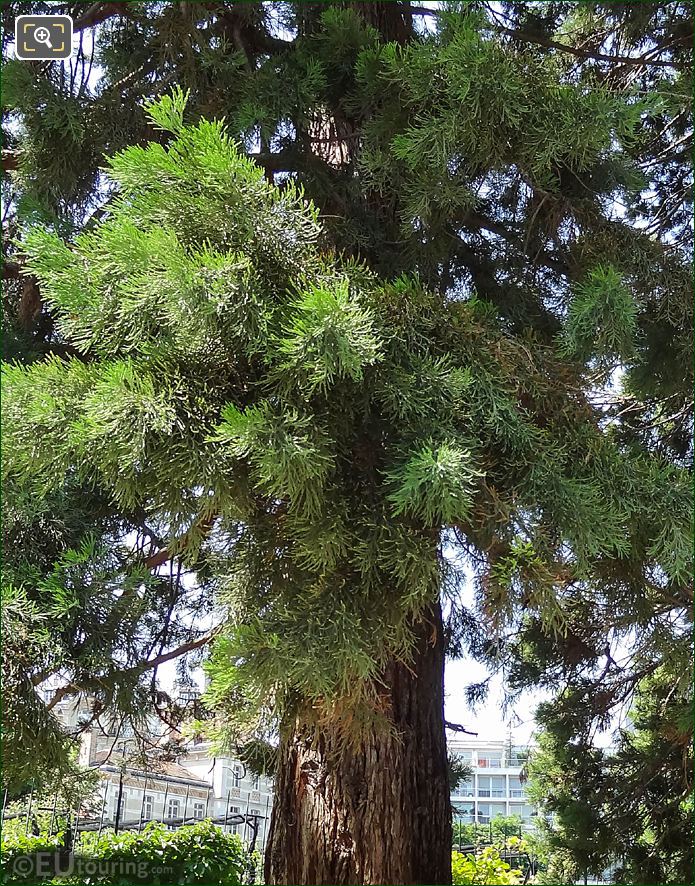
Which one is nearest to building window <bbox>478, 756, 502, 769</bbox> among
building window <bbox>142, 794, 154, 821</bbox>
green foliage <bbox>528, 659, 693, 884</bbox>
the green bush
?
building window <bbox>142, 794, 154, 821</bbox>

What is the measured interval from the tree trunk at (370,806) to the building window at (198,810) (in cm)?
435

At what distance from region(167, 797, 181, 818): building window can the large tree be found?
4.23 m

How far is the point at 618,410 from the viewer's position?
172 inches

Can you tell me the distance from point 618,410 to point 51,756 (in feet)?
10.7

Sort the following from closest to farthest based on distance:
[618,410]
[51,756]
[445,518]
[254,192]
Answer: [445,518], [254,192], [51,756], [618,410]

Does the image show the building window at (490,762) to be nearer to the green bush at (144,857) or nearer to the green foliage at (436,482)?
the green bush at (144,857)

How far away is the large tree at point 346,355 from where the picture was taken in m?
1.73

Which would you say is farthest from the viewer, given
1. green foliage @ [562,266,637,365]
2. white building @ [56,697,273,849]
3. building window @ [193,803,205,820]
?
building window @ [193,803,205,820]

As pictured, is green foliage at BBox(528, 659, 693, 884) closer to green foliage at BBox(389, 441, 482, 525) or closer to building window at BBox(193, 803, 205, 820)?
building window at BBox(193, 803, 205, 820)

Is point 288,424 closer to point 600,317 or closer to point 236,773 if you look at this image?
point 600,317

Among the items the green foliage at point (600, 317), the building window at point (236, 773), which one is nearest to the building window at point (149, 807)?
the building window at point (236, 773)

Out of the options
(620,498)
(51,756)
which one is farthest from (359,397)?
(51,756)

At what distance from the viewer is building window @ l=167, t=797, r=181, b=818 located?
21.1ft

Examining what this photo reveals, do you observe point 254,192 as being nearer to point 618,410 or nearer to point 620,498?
point 620,498
